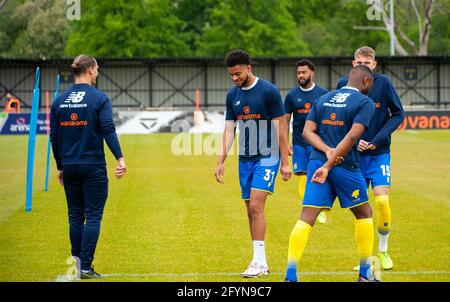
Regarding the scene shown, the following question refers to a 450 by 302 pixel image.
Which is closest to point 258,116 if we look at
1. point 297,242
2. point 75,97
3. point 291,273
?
point 297,242

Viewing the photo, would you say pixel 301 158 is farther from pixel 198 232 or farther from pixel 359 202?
pixel 359 202

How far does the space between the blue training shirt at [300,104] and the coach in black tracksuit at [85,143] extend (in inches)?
237

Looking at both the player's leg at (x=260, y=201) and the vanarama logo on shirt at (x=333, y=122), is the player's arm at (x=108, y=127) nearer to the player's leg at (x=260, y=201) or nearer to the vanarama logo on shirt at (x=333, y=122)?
the player's leg at (x=260, y=201)

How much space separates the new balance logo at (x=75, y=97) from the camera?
394 inches

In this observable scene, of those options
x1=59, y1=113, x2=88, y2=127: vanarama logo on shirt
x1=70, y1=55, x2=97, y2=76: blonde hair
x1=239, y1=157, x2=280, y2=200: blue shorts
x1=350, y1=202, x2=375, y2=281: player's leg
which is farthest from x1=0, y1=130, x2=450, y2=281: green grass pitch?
x1=70, y1=55, x2=97, y2=76: blonde hair

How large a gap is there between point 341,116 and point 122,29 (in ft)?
206

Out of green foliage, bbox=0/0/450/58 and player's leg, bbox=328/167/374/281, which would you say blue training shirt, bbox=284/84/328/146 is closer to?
player's leg, bbox=328/167/374/281

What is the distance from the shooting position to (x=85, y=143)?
10.1 meters

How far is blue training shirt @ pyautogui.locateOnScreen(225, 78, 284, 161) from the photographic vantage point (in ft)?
34.6

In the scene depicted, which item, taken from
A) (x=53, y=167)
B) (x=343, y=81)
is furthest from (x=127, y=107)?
(x=343, y=81)

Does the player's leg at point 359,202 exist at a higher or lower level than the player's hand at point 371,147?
lower

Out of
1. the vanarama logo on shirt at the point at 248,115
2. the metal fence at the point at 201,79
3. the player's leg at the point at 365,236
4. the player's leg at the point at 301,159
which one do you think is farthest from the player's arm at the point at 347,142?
the metal fence at the point at 201,79

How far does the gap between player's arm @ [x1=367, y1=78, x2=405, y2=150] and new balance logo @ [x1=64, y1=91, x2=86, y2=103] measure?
326 cm
